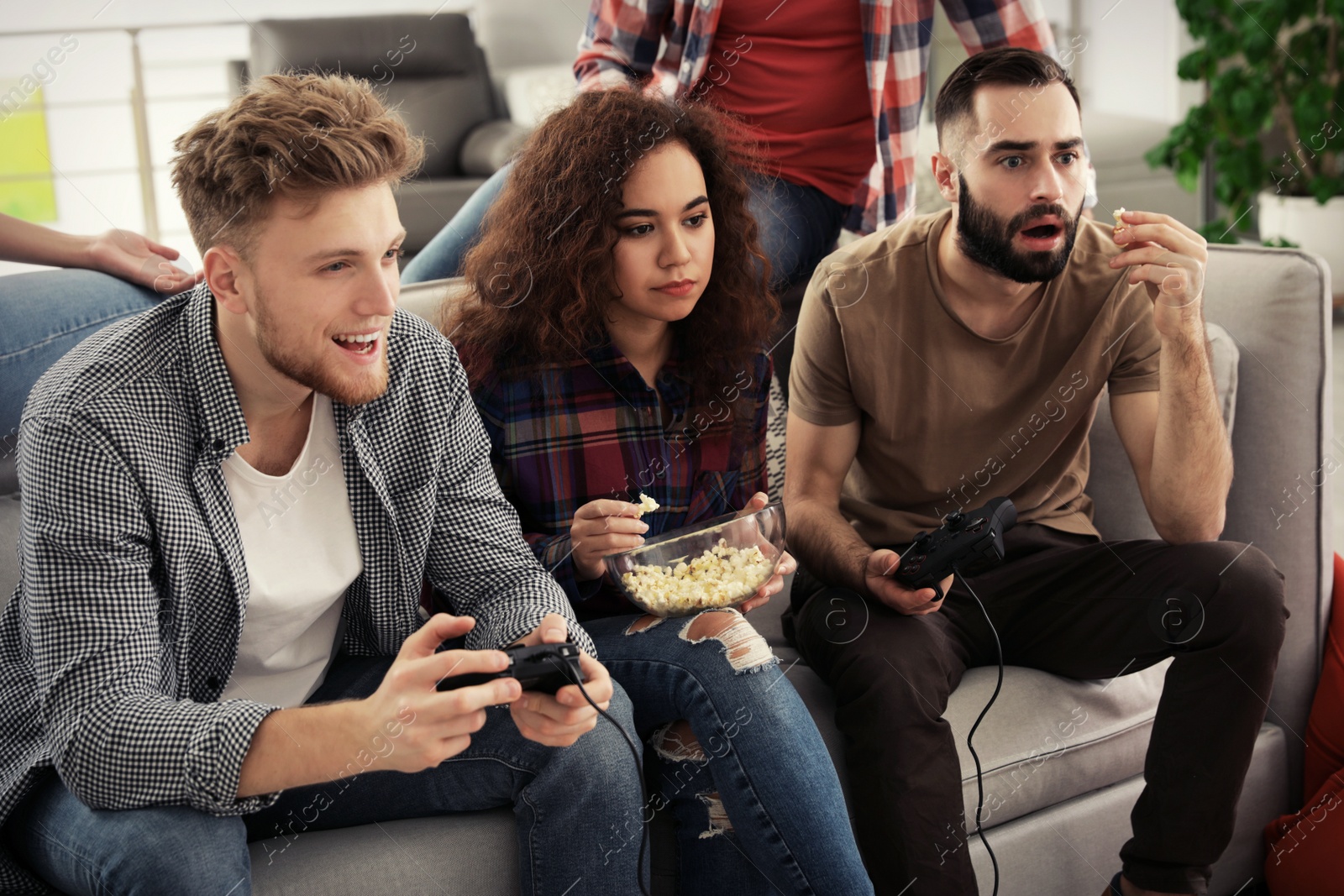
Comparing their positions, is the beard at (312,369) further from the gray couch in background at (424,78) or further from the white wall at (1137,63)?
the white wall at (1137,63)

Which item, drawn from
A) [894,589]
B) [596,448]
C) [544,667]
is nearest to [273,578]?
[544,667]

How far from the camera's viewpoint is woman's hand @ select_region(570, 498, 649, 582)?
123cm

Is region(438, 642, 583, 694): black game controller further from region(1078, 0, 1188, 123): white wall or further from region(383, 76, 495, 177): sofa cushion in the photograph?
region(1078, 0, 1188, 123): white wall

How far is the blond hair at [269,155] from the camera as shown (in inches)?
40.7

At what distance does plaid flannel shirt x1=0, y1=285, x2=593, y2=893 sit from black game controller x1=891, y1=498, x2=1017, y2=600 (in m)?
0.42

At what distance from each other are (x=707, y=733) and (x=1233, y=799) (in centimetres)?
66

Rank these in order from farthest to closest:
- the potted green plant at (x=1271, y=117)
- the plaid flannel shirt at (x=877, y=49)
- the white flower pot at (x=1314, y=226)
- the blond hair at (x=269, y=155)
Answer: the white flower pot at (x=1314, y=226) < the potted green plant at (x=1271, y=117) < the plaid flannel shirt at (x=877, y=49) < the blond hair at (x=269, y=155)

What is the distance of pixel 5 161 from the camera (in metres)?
3.43

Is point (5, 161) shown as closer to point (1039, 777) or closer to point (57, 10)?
point (57, 10)

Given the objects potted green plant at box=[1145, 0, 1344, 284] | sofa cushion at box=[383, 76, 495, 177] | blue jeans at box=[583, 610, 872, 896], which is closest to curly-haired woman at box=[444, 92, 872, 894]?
blue jeans at box=[583, 610, 872, 896]

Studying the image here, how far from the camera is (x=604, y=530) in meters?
1.24

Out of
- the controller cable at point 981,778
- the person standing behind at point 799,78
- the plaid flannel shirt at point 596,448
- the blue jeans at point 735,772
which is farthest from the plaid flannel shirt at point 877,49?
the blue jeans at point 735,772

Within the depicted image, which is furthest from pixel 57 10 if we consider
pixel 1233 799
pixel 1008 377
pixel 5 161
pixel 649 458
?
pixel 1233 799

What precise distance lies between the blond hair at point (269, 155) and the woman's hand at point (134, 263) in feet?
1.22
